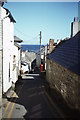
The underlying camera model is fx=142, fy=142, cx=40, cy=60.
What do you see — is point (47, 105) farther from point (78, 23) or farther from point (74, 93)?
point (78, 23)

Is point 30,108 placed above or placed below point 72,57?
below

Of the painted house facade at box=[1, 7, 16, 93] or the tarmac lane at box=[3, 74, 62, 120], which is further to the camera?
the painted house facade at box=[1, 7, 16, 93]

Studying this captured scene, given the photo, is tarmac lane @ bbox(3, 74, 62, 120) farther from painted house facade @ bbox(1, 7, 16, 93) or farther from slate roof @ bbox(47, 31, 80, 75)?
slate roof @ bbox(47, 31, 80, 75)

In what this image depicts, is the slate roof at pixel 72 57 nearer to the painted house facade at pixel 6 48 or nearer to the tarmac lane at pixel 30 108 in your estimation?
the tarmac lane at pixel 30 108

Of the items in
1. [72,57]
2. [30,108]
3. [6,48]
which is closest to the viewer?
[30,108]

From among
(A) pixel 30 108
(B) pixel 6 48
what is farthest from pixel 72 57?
(B) pixel 6 48

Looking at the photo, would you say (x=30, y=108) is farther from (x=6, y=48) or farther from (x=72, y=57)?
(x=6, y=48)

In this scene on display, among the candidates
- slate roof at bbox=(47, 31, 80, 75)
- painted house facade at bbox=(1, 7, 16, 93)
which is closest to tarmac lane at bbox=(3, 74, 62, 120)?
painted house facade at bbox=(1, 7, 16, 93)

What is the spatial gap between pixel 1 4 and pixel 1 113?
817 cm

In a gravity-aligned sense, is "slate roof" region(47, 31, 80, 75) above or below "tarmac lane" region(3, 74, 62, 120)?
above

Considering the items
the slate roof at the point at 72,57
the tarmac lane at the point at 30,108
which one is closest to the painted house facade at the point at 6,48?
the tarmac lane at the point at 30,108

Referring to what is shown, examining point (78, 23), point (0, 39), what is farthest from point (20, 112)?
point (78, 23)

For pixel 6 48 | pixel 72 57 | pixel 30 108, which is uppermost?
pixel 6 48

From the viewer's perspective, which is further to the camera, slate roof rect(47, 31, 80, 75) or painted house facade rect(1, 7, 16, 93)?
painted house facade rect(1, 7, 16, 93)
